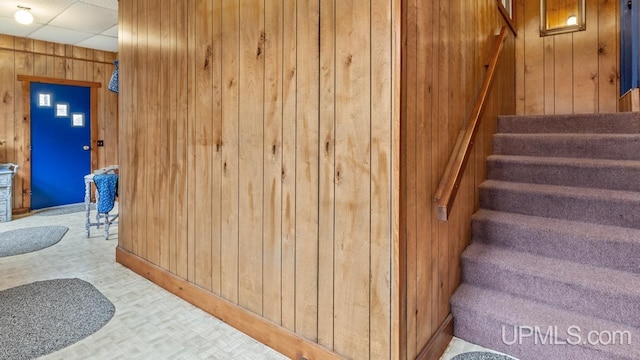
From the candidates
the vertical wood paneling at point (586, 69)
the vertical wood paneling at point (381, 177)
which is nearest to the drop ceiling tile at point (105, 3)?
the vertical wood paneling at point (381, 177)

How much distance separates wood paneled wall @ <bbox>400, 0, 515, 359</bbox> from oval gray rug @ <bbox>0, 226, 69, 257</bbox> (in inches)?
154

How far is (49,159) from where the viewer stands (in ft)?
19.0

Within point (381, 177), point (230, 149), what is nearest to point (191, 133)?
point (230, 149)

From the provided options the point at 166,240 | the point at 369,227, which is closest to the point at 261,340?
the point at 369,227

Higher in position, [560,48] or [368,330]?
[560,48]

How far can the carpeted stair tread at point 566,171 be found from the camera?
234 cm

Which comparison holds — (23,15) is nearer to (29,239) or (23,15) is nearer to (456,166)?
(29,239)

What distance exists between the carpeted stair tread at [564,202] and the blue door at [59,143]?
6.30 metres

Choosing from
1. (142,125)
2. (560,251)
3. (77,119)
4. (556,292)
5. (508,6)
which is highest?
(508,6)

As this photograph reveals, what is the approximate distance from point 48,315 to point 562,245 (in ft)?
10.5

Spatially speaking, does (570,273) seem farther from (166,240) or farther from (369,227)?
(166,240)

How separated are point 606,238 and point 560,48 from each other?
2.79 metres

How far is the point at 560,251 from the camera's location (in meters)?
2.12

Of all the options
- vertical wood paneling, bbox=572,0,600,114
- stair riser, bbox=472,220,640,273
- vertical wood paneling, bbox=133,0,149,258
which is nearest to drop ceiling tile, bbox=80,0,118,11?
vertical wood paneling, bbox=133,0,149,258
